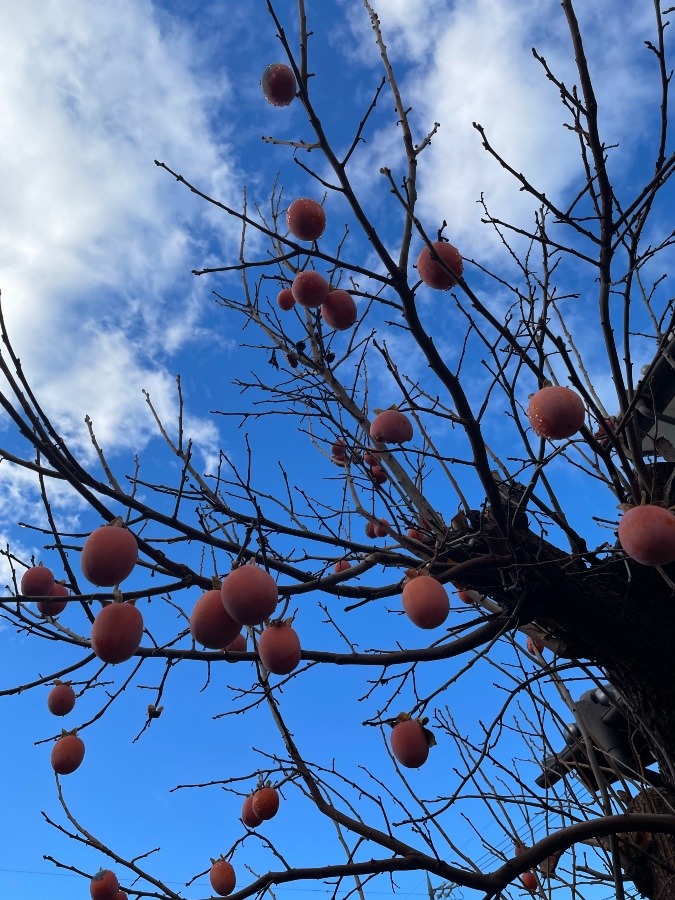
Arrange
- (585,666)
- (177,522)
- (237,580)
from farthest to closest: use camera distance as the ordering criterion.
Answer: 1. (585,666)
2. (177,522)
3. (237,580)

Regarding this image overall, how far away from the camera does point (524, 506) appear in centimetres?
239

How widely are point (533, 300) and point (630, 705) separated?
1662 millimetres

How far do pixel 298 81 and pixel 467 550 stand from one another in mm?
1718

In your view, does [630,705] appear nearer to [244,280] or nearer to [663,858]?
[663,858]

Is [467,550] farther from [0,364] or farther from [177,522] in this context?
[0,364]

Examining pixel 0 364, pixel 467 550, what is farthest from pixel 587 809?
pixel 0 364

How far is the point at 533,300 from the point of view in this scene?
2771 mm

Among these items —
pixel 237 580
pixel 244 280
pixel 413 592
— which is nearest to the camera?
pixel 237 580

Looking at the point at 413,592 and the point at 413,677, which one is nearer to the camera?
the point at 413,592

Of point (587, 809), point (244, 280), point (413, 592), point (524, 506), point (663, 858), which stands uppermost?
point (244, 280)

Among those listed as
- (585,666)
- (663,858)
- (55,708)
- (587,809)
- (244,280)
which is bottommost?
(663,858)

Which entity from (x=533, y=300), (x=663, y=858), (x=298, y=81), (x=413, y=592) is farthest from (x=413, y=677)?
(x=298, y=81)

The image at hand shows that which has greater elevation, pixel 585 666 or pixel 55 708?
pixel 55 708

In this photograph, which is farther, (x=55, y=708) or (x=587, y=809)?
(x=587, y=809)
